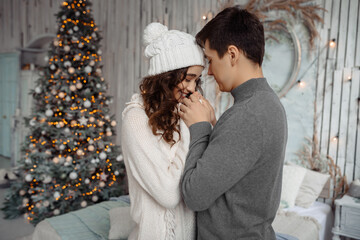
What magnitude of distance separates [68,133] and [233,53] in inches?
111

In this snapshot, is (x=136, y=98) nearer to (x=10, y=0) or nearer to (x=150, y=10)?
(x=150, y=10)

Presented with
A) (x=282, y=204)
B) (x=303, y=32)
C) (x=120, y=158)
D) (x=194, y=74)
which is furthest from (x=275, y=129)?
(x=120, y=158)

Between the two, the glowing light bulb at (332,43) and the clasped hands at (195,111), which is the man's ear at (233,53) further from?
the glowing light bulb at (332,43)

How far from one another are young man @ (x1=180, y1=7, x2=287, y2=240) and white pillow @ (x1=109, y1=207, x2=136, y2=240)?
982 mm

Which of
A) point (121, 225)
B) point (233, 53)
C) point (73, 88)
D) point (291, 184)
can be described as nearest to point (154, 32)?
point (233, 53)

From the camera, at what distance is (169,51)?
1.18m

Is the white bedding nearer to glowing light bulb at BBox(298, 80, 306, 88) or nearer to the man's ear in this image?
glowing light bulb at BBox(298, 80, 306, 88)

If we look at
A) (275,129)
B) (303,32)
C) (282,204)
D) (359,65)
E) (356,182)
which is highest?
(303,32)

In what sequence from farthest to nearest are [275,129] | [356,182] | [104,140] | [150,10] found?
[150,10], [104,140], [356,182], [275,129]

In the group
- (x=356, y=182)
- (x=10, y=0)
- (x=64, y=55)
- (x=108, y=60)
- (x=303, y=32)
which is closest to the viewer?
(x=356, y=182)

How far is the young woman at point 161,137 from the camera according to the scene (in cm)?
104

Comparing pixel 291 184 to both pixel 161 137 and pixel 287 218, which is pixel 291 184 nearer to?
pixel 287 218

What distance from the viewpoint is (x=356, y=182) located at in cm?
262

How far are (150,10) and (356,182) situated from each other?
3253mm
